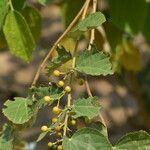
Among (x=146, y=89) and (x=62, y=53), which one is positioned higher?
(x=62, y=53)

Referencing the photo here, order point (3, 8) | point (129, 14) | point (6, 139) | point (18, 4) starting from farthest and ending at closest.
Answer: point (129, 14) → point (18, 4) → point (3, 8) → point (6, 139)

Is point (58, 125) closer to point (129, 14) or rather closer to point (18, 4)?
point (18, 4)

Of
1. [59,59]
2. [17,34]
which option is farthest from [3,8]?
[59,59]

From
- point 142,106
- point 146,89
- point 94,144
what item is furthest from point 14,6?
point 146,89

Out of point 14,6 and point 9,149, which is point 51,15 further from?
point 9,149

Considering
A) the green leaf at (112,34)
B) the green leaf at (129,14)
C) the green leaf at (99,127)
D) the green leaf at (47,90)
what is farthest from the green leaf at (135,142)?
the green leaf at (112,34)

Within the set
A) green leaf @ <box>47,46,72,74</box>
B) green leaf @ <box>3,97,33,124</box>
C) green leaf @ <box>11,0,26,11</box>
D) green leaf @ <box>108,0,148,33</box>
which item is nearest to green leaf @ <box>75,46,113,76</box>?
green leaf @ <box>47,46,72,74</box>

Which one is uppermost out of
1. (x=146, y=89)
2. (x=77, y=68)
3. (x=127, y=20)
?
(x=77, y=68)
